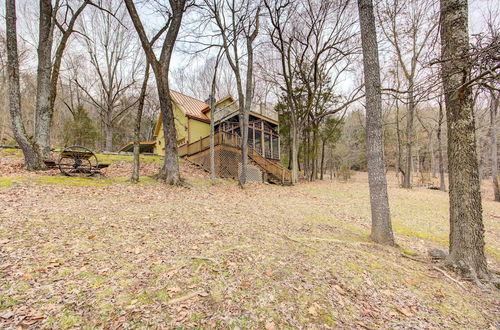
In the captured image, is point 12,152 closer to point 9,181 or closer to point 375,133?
point 9,181

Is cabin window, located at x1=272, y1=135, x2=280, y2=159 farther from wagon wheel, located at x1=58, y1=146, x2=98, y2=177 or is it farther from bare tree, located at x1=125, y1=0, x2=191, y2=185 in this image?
wagon wheel, located at x1=58, y1=146, x2=98, y2=177

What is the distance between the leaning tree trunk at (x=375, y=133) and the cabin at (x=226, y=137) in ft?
23.6

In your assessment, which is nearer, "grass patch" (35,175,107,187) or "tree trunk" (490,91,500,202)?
"grass patch" (35,175,107,187)

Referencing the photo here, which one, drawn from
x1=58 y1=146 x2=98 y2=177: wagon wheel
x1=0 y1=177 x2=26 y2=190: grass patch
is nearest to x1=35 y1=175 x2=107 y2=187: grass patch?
x1=0 y1=177 x2=26 y2=190: grass patch

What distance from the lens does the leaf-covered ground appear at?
1.92 m

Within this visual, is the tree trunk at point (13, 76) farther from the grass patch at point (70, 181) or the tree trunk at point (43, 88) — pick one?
the grass patch at point (70, 181)

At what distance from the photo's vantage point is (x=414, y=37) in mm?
12734

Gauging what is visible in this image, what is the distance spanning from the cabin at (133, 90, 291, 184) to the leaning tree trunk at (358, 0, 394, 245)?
7.21m

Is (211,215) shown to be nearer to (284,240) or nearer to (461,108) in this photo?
(284,240)

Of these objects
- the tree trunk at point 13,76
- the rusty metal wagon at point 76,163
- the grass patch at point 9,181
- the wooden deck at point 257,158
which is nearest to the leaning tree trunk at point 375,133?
the rusty metal wagon at point 76,163

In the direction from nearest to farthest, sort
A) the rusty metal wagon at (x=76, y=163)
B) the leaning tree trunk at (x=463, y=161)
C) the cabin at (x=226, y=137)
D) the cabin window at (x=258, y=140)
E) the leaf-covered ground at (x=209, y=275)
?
the leaf-covered ground at (x=209, y=275)
the leaning tree trunk at (x=463, y=161)
the rusty metal wagon at (x=76, y=163)
the cabin at (x=226, y=137)
the cabin window at (x=258, y=140)

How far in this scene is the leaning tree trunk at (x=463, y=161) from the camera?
3.04 meters

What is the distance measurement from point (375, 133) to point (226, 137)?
34.1 feet

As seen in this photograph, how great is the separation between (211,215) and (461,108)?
497 centimetres
